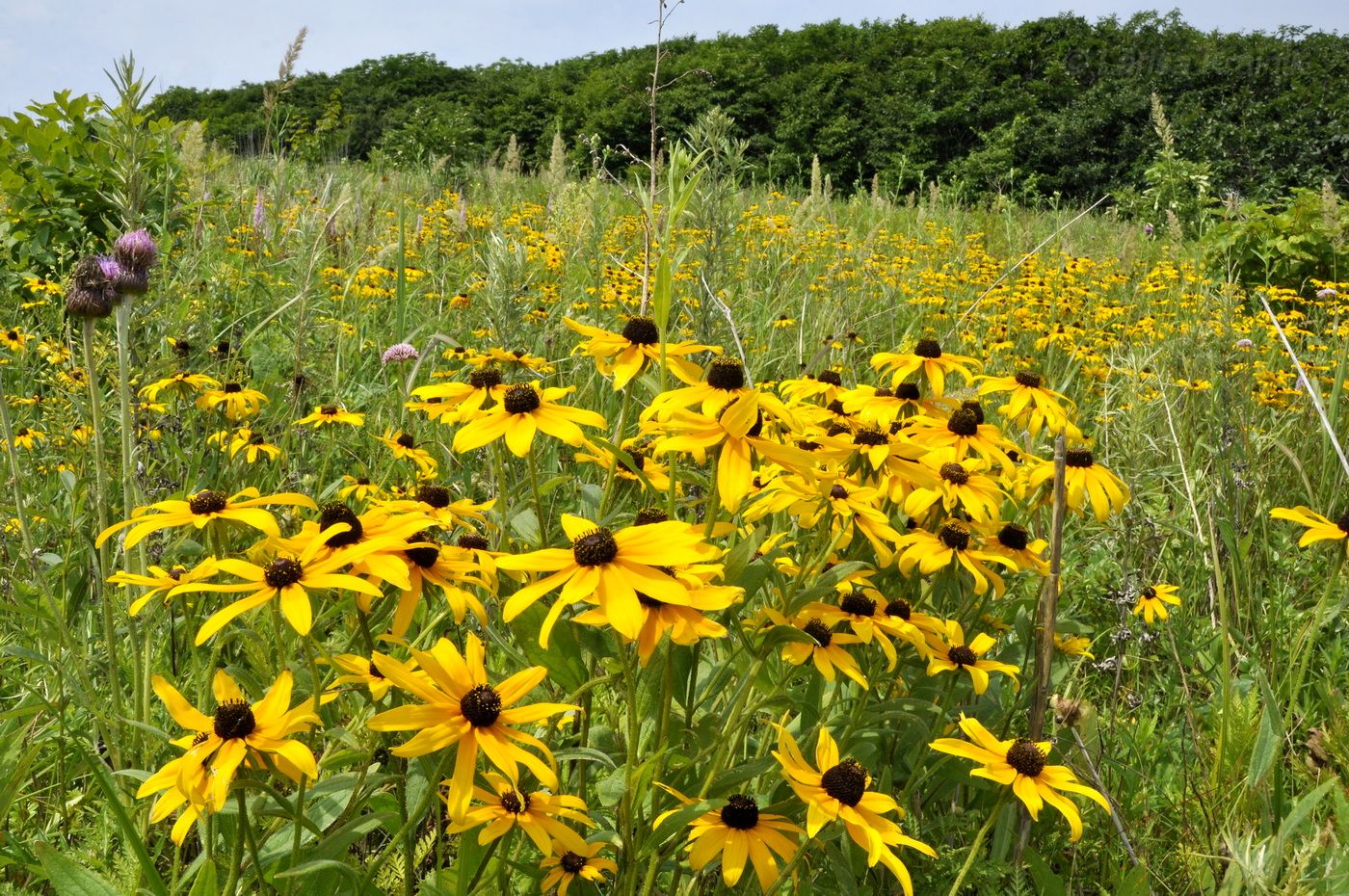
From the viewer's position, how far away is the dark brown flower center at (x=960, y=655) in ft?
3.86

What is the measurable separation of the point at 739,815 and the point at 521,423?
49 centimetres

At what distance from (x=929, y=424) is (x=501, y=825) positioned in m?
0.83

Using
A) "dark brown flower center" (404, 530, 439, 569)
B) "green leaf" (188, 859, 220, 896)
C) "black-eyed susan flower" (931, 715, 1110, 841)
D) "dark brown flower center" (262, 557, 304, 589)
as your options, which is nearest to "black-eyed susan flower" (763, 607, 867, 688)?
"black-eyed susan flower" (931, 715, 1110, 841)

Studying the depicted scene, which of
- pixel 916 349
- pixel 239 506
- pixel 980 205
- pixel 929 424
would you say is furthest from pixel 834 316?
pixel 980 205

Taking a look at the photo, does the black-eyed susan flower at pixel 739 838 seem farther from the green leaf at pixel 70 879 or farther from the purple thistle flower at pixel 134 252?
the purple thistle flower at pixel 134 252

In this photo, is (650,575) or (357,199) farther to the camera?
(357,199)

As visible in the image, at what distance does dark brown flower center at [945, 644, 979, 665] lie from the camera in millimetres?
1176

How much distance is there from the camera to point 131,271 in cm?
125

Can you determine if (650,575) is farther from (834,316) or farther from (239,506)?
(834,316)

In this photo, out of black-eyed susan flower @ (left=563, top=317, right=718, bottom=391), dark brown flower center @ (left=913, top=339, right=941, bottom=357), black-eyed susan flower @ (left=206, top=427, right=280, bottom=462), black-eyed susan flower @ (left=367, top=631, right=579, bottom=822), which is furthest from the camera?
black-eyed susan flower @ (left=206, top=427, right=280, bottom=462)

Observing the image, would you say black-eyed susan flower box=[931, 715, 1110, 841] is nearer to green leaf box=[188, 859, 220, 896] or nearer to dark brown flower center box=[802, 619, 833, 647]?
dark brown flower center box=[802, 619, 833, 647]

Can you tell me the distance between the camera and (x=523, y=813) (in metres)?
0.83

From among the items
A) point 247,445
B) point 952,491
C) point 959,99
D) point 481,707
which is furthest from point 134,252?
point 959,99

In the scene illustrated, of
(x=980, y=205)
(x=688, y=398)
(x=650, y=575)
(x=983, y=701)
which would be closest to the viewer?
(x=650, y=575)
